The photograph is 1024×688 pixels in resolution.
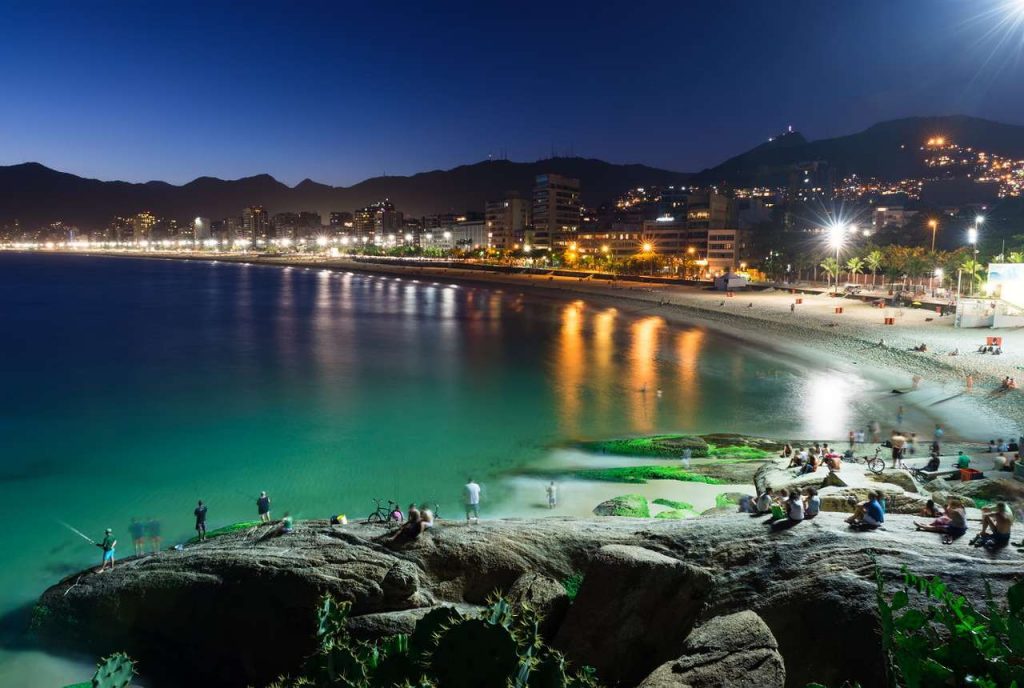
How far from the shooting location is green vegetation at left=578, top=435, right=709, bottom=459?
23.6 meters

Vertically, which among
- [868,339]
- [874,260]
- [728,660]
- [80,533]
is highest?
[874,260]

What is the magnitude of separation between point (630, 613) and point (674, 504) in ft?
31.9

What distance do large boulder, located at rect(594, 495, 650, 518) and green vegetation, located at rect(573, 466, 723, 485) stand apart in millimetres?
3049

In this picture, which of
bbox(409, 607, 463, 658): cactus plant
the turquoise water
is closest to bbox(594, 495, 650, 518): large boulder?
the turquoise water

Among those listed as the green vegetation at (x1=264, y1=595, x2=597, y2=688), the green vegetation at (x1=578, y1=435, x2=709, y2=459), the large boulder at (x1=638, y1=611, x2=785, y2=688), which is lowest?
the green vegetation at (x1=578, y1=435, x2=709, y2=459)

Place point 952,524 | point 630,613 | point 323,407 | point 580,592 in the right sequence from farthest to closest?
1. point 323,407
2. point 952,524
3. point 580,592
4. point 630,613

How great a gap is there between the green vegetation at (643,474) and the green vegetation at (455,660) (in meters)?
16.7

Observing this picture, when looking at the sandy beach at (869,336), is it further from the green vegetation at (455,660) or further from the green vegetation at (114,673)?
the green vegetation at (114,673)

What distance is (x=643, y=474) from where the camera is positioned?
68.2ft

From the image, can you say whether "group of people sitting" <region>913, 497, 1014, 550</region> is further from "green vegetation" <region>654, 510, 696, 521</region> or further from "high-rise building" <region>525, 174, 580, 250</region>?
"high-rise building" <region>525, 174, 580, 250</region>

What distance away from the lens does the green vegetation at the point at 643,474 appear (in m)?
20.0

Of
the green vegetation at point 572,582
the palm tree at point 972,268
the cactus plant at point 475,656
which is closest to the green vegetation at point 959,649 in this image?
the cactus plant at point 475,656

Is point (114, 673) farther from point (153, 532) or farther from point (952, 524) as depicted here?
point (153, 532)

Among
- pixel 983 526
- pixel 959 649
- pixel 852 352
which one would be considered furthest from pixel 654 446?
pixel 852 352
